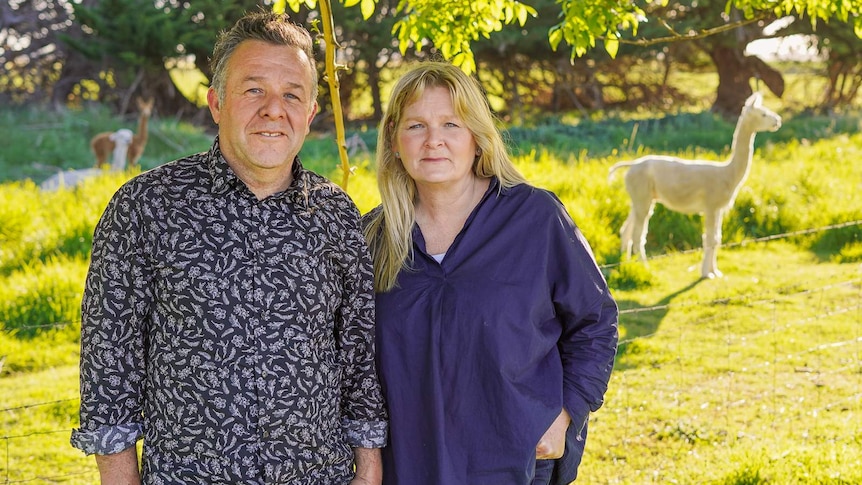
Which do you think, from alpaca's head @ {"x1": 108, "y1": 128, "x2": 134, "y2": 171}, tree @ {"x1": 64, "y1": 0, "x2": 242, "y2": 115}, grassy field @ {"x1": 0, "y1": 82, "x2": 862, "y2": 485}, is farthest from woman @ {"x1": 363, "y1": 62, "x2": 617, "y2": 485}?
tree @ {"x1": 64, "y1": 0, "x2": 242, "y2": 115}

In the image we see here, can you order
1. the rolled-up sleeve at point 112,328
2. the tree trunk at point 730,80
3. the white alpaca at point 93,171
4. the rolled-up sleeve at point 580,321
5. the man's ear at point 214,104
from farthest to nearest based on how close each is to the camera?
the tree trunk at point 730,80 → the white alpaca at point 93,171 → the rolled-up sleeve at point 580,321 → the man's ear at point 214,104 → the rolled-up sleeve at point 112,328

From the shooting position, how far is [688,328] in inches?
267

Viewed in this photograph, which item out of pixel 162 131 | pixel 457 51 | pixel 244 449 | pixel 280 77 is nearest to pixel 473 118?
pixel 280 77

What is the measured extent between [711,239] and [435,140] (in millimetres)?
6499

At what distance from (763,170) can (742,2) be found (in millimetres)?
7458

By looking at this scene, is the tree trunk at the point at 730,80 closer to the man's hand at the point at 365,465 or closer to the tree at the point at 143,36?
the tree at the point at 143,36

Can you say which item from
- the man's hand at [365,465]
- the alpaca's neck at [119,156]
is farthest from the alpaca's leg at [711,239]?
the alpaca's neck at [119,156]

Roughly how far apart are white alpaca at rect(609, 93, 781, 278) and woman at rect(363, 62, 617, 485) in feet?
19.8

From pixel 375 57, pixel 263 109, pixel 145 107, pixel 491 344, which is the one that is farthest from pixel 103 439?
pixel 375 57

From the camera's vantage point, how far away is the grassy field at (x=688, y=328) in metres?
4.55

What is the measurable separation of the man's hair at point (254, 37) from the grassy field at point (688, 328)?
1.14 m

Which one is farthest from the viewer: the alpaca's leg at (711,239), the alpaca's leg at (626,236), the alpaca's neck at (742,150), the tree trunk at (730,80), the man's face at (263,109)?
the tree trunk at (730,80)

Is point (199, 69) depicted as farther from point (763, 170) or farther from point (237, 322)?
point (237, 322)

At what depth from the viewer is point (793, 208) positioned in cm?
975
